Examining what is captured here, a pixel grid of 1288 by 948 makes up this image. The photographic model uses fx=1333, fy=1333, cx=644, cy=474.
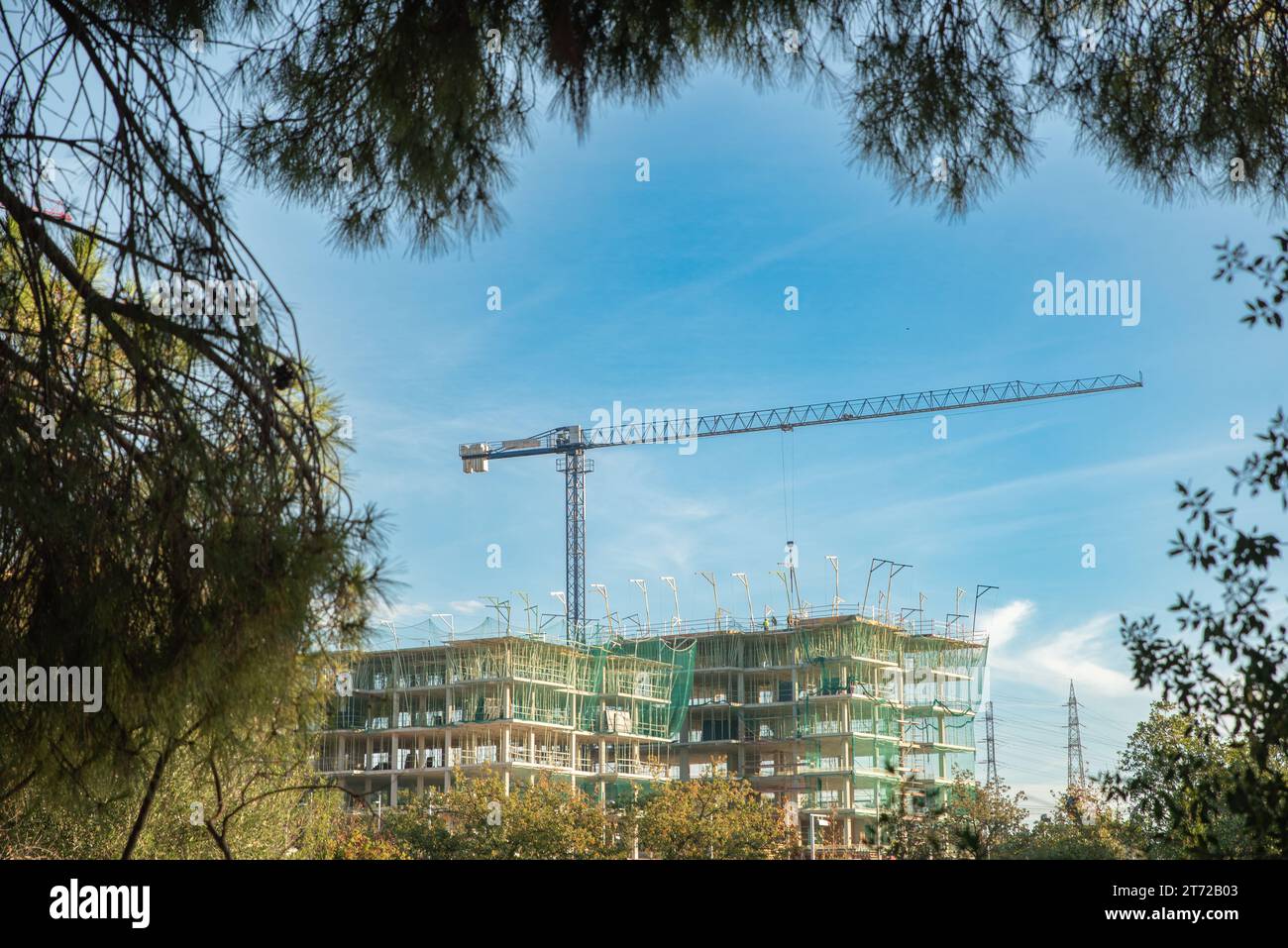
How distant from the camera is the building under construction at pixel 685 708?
181 ft

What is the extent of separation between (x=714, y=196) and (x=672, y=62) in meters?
100

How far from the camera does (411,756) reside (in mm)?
58281

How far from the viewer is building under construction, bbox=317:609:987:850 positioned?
55.2 m

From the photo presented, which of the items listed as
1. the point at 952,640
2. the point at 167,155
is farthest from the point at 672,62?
the point at 952,640

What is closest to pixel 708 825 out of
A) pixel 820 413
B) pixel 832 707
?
pixel 832 707

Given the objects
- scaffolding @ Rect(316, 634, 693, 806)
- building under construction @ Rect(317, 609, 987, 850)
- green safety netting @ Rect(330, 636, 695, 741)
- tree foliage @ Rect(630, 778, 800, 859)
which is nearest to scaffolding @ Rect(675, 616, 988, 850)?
building under construction @ Rect(317, 609, 987, 850)

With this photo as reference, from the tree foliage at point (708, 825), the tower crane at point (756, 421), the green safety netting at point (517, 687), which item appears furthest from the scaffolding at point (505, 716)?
the tower crane at point (756, 421)

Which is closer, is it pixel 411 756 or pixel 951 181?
pixel 951 181

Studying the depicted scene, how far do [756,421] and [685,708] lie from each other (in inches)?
1430

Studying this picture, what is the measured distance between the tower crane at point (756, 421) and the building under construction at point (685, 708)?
22.0 meters

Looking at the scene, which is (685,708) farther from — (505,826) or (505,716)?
(505,826)

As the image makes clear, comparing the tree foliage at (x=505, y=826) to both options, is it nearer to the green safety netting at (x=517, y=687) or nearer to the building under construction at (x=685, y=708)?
the building under construction at (x=685, y=708)

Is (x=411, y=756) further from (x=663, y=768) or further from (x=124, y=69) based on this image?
(x=124, y=69)
